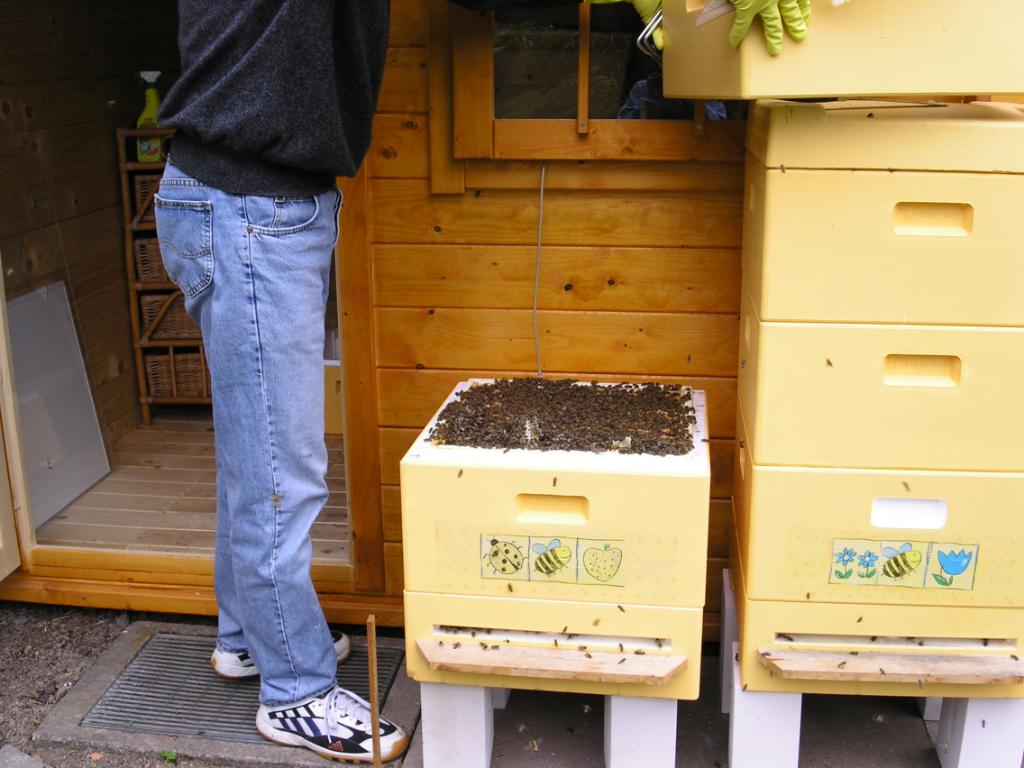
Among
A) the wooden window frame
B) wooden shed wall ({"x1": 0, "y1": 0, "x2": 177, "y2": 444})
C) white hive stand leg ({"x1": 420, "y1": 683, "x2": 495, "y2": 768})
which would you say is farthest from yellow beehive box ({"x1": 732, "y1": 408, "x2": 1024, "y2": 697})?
wooden shed wall ({"x1": 0, "y1": 0, "x2": 177, "y2": 444})

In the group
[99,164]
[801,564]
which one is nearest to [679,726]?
[801,564]

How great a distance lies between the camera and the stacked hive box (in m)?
1.74

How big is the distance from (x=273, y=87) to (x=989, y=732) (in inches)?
71.9

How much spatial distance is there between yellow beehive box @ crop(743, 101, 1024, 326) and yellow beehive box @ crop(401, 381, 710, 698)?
41 centimetres

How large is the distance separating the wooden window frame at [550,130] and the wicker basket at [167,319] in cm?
211

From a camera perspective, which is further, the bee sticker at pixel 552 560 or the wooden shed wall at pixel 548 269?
the wooden shed wall at pixel 548 269

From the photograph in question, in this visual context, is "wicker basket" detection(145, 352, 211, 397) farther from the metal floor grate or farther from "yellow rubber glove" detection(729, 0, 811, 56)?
"yellow rubber glove" detection(729, 0, 811, 56)

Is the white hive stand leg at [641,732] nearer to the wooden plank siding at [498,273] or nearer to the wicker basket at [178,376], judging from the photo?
the wooden plank siding at [498,273]

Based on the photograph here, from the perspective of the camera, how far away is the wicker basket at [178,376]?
408 centimetres

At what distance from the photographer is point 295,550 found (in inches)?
83.6

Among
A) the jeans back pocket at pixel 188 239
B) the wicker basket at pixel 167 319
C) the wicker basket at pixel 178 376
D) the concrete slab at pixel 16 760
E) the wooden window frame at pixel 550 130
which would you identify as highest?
the wooden window frame at pixel 550 130

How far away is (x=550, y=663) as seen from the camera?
1.94 m

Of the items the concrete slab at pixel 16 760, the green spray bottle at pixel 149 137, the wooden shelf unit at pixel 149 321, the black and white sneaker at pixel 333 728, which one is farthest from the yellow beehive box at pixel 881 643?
the green spray bottle at pixel 149 137

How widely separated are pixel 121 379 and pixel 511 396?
2.26 metres
